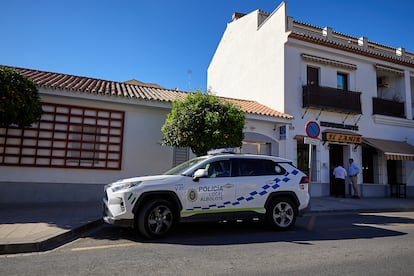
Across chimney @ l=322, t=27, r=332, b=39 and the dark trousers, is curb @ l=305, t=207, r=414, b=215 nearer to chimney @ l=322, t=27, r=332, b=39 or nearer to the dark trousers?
the dark trousers

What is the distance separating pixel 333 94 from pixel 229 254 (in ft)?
41.8

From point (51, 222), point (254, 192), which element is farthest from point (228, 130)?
Answer: point (51, 222)

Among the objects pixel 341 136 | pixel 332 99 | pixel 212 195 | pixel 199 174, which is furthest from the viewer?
pixel 332 99

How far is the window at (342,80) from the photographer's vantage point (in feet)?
54.1

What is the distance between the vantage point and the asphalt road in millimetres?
4223

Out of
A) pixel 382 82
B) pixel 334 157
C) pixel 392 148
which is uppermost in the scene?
pixel 382 82

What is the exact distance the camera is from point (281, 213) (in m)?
7.07

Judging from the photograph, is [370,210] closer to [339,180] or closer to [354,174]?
[339,180]

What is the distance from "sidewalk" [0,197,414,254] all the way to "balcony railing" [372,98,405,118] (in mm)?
8741

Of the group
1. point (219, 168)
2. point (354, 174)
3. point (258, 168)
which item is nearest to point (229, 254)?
point (219, 168)

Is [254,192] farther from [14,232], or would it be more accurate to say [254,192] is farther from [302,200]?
[14,232]

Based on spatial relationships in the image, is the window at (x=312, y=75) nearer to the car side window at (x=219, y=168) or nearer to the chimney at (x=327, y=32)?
the chimney at (x=327, y=32)

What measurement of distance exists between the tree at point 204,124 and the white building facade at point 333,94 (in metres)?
5.48

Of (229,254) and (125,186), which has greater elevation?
(125,186)
